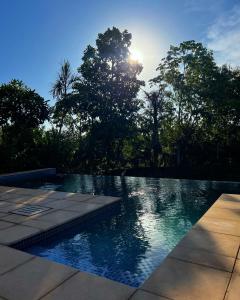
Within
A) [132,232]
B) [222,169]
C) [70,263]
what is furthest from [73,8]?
[222,169]

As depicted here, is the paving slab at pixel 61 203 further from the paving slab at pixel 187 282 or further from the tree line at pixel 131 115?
the tree line at pixel 131 115

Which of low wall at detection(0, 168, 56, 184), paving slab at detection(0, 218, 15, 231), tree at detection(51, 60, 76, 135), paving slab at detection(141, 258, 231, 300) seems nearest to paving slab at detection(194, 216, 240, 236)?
paving slab at detection(141, 258, 231, 300)

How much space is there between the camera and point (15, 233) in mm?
5043

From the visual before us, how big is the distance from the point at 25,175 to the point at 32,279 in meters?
11.1

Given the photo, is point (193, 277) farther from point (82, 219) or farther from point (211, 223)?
point (82, 219)

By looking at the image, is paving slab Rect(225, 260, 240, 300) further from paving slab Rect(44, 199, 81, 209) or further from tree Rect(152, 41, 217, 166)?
tree Rect(152, 41, 217, 166)

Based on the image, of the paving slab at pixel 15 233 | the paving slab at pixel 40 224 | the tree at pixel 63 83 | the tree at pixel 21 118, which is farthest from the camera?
the tree at pixel 63 83

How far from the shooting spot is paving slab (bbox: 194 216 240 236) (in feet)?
15.7

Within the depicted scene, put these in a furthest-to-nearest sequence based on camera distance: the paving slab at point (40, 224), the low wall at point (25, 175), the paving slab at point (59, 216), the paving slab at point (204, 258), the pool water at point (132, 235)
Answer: the low wall at point (25, 175) < the paving slab at point (59, 216) < the paving slab at point (40, 224) < the pool water at point (132, 235) < the paving slab at point (204, 258)

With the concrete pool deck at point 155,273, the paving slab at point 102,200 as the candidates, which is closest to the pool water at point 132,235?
the paving slab at point 102,200

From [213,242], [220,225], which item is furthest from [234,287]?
[220,225]

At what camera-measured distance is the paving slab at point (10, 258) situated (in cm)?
372

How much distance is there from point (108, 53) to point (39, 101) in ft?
17.0

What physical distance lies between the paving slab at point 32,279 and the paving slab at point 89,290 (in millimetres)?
125
